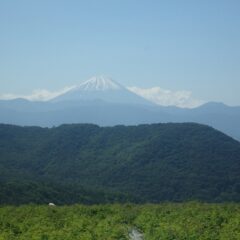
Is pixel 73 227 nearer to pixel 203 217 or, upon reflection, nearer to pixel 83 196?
pixel 203 217

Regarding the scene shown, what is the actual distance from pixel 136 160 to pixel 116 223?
439 feet

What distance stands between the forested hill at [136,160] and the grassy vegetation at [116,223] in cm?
7268

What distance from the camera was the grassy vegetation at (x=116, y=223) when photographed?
23.7m

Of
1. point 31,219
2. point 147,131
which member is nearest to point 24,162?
point 147,131

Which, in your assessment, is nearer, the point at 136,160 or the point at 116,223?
the point at 116,223

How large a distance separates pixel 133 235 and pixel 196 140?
5893 inches

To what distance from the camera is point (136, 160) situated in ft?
528

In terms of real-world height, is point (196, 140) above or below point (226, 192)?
above

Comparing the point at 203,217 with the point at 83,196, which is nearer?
the point at 203,217

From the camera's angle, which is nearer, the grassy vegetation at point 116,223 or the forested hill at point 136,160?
the grassy vegetation at point 116,223

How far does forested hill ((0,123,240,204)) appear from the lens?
136125mm

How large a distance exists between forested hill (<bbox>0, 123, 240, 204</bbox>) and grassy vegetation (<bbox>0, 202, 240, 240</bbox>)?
238ft

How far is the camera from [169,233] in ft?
78.8

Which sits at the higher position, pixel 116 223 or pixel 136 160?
pixel 136 160
